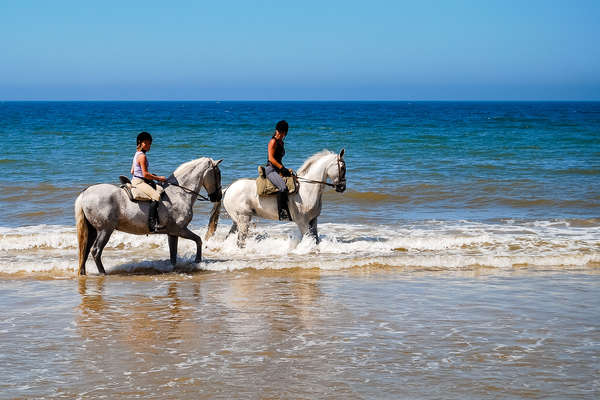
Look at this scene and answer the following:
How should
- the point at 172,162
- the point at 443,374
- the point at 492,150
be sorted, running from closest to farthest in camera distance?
the point at 443,374 → the point at 172,162 → the point at 492,150

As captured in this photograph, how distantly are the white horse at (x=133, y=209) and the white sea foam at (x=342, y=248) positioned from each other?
0.73 m

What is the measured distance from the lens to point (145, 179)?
32.8 feet

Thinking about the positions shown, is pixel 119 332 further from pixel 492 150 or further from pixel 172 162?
pixel 492 150

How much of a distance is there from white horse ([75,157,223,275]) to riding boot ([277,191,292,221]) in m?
1.38

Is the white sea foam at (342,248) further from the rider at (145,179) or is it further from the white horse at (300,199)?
the rider at (145,179)

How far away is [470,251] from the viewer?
1217 cm

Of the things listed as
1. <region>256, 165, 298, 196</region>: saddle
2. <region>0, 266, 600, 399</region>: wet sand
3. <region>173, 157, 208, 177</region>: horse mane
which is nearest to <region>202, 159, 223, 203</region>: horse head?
<region>173, 157, 208, 177</region>: horse mane

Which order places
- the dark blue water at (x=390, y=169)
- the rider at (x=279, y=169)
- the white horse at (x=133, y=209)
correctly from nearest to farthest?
1. the white horse at (x=133, y=209)
2. the rider at (x=279, y=169)
3. the dark blue water at (x=390, y=169)

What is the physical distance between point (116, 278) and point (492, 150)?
88.5ft

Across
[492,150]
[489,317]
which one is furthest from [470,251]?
[492,150]

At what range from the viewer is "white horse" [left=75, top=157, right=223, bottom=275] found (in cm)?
980

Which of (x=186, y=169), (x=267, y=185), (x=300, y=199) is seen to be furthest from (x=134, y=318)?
(x=300, y=199)

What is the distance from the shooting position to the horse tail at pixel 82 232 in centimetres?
984

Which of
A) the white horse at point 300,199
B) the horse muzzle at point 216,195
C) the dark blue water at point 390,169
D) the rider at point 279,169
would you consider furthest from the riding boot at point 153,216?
the dark blue water at point 390,169
